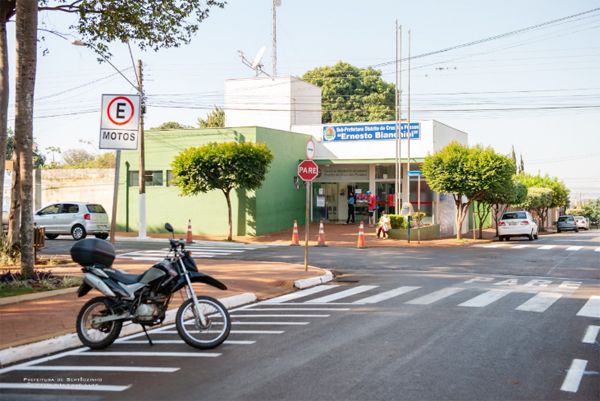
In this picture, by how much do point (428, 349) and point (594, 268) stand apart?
44.3 feet

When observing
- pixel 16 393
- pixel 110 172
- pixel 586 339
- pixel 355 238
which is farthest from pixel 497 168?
pixel 16 393

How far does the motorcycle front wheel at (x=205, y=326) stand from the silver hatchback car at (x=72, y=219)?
70.7ft

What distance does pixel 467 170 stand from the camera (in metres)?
30.7

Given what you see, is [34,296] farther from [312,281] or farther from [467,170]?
[467,170]

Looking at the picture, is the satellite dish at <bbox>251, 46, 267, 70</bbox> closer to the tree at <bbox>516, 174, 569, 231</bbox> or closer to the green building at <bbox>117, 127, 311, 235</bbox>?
the green building at <bbox>117, 127, 311, 235</bbox>

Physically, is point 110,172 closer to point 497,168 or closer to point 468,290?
point 497,168

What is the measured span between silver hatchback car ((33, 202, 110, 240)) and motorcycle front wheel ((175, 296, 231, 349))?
21.6m

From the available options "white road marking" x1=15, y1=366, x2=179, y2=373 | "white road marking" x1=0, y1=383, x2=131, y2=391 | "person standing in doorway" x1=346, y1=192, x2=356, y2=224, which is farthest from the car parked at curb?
"white road marking" x1=0, y1=383, x2=131, y2=391

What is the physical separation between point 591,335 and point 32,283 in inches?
373

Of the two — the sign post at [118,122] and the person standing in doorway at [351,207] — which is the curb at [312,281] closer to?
the sign post at [118,122]

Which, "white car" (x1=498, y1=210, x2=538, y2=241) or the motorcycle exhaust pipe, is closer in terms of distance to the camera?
the motorcycle exhaust pipe

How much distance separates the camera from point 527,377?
21.2ft

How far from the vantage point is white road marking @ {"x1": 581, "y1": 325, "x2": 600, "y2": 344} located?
27.3ft

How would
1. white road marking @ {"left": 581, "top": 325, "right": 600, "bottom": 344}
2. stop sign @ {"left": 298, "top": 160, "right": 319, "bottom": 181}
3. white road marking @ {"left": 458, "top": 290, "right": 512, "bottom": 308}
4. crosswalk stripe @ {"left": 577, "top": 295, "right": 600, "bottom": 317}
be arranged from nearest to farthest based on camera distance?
white road marking @ {"left": 581, "top": 325, "right": 600, "bottom": 344}
crosswalk stripe @ {"left": 577, "top": 295, "right": 600, "bottom": 317}
white road marking @ {"left": 458, "top": 290, "right": 512, "bottom": 308}
stop sign @ {"left": 298, "top": 160, "right": 319, "bottom": 181}
